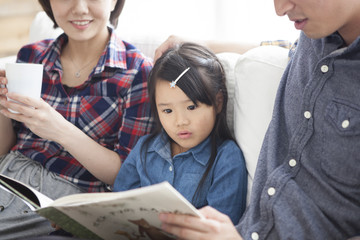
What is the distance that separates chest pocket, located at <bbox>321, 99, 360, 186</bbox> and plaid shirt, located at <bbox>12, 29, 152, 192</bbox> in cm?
68

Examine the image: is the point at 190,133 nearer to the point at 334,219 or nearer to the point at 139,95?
the point at 139,95

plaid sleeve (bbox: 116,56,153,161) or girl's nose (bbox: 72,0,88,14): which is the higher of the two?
girl's nose (bbox: 72,0,88,14)

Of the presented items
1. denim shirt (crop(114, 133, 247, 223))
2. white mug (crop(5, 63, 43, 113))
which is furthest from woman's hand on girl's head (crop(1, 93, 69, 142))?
denim shirt (crop(114, 133, 247, 223))

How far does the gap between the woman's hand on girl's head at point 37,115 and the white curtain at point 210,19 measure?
2.21ft

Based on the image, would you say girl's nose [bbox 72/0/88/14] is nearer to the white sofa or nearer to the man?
the white sofa

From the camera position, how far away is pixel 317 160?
1018 mm

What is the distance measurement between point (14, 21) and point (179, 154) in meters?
2.16

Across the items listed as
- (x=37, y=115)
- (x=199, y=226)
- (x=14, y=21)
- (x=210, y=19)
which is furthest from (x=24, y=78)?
(x=14, y=21)

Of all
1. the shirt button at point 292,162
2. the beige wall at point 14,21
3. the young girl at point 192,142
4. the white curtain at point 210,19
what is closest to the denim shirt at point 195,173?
the young girl at point 192,142

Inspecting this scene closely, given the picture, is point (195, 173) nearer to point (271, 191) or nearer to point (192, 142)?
point (192, 142)

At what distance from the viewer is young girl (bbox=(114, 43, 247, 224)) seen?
50.3 inches

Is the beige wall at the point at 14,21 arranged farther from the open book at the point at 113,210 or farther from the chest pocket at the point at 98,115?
the open book at the point at 113,210

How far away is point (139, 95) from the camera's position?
1.51 metres

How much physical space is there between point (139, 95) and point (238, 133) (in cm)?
38
